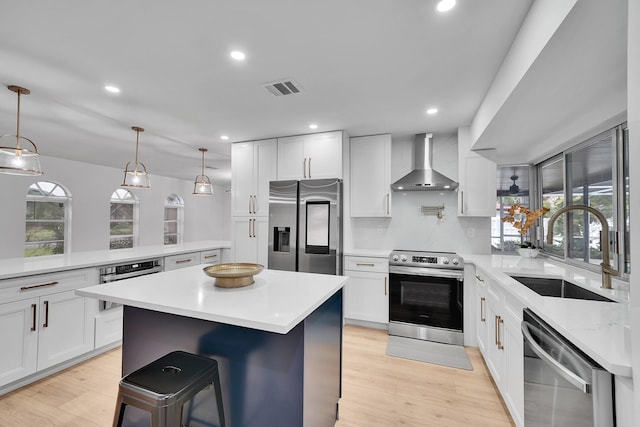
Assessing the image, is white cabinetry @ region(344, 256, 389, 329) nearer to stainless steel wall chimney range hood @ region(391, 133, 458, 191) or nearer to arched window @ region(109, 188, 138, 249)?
stainless steel wall chimney range hood @ region(391, 133, 458, 191)

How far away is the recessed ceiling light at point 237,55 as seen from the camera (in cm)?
187

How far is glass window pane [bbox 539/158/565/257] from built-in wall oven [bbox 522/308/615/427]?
174 centimetres

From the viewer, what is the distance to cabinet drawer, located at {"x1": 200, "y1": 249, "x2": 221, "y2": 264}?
3936 millimetres

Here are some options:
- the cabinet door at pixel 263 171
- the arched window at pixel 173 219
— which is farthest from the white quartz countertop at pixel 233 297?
the arched window at pixel 173 219

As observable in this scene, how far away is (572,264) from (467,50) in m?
2.09

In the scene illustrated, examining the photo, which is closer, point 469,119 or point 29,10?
point 29,10

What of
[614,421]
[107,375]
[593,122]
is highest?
[593,122]

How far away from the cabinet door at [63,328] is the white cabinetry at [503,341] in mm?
3466

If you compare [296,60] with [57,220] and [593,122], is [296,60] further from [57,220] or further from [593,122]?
[57,220]

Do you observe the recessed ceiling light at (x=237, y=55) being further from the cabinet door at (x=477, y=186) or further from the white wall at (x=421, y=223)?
the cabinet door at (x=477, y=186)

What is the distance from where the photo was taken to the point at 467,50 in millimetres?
1808

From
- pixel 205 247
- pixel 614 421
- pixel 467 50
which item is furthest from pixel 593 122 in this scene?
pixel 205 247

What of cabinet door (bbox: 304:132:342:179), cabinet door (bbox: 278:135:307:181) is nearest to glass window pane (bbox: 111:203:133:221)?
cabinet door (bbox: 278:135:307:181)

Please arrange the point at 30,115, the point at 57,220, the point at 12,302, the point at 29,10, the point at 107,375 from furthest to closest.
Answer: the point at 57,220 → the point at 30,115 → the point at 107,375 → the point at 12,302 → the point at 29,10
